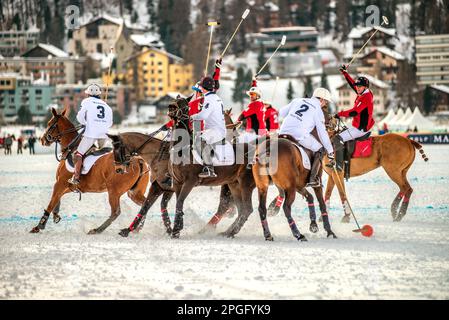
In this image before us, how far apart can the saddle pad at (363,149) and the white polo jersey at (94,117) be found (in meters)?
3.83

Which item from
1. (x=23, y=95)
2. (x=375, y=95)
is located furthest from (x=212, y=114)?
(x=23, y=95)

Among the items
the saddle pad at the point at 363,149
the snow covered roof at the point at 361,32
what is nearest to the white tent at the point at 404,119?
the saddle pad at the point at 363,149

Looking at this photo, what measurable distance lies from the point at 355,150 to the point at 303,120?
8.42ft

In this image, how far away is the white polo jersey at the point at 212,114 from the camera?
39.4ft

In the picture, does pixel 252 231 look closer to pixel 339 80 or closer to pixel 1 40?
pixel 339 80

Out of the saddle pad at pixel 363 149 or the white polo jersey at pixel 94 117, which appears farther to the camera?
the saddle pad at pixel 363 149

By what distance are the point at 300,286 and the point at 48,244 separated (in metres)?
4.09

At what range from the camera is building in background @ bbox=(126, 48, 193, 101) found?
12950 cm

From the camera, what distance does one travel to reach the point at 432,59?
391ft

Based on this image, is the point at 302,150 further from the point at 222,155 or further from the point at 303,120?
the point at 222,155

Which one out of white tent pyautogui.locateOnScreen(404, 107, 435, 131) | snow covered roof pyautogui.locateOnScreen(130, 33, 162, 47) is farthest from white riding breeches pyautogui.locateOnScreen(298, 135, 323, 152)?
snow covered roof pyautogui.locateOnScreen(130, 33, 162, 47)

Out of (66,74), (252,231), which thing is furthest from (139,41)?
(252,231)

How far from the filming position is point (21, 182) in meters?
23.5

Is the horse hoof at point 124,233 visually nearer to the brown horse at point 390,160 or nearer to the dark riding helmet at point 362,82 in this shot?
the brown horse at point 390,160
